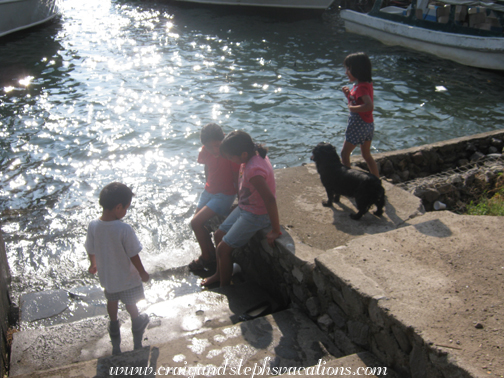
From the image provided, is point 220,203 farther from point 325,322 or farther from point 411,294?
point 411,294

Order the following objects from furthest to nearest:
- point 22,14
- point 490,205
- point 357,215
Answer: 1. point 22,14
2. point 490,205
3. point 357,215


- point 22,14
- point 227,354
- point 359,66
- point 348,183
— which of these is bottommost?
point 227,354

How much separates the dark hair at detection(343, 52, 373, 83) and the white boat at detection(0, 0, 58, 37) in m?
16.0

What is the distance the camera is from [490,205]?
4.92 m

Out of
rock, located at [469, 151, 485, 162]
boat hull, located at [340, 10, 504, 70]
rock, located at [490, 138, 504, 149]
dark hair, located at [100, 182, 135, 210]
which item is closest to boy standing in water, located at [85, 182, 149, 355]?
dark hair, located at [100, 182, 135, 210]

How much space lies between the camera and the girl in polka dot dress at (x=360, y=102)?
14.8ft

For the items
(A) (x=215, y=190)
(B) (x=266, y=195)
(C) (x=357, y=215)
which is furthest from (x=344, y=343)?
(A) (x=215, y=190)

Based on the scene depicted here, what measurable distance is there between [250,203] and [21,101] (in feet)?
29.2

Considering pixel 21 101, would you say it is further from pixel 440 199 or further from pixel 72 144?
pixel 440 199

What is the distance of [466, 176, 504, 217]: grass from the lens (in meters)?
4.67

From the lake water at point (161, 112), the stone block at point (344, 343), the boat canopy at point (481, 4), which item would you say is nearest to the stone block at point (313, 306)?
the stone block at point (344, 343)

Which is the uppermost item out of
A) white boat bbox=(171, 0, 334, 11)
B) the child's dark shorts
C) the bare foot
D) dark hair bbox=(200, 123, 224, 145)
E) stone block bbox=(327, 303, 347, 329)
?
white boat bbox=(171, 0, 334, 11)

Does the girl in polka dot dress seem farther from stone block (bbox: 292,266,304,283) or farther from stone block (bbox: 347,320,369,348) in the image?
stone block (bbox: 347,320,369,348)

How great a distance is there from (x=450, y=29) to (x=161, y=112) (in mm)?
10261
